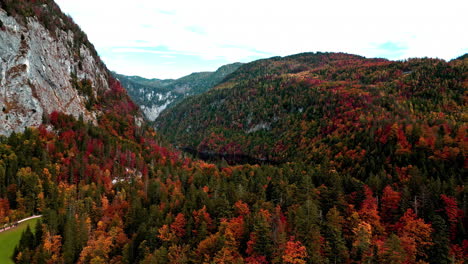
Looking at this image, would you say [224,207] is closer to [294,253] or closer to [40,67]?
[294,253]

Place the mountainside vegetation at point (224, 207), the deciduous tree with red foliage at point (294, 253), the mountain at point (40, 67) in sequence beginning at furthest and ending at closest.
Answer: the mountain at point (40, 67), the mountainside vegetation at point (224, 207), the deciduous tree with red foliage at point (294, 253)

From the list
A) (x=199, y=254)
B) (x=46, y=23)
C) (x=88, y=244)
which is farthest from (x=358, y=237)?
(x=46, y=23)

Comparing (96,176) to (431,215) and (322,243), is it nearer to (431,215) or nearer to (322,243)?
(322,243)

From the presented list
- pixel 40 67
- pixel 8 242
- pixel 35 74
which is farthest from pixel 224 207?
pixel 40 67

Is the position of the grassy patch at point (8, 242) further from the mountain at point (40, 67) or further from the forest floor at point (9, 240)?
the mountain at point (40, 67)

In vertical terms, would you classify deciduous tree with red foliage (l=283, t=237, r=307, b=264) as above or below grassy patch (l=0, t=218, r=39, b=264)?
above

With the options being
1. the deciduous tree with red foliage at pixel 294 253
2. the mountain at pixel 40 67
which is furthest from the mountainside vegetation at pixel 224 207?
the mountain at pixel 40 67

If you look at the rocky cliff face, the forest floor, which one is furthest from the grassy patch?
the rocky cliff face

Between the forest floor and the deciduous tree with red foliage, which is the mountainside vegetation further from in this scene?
the forest floor
